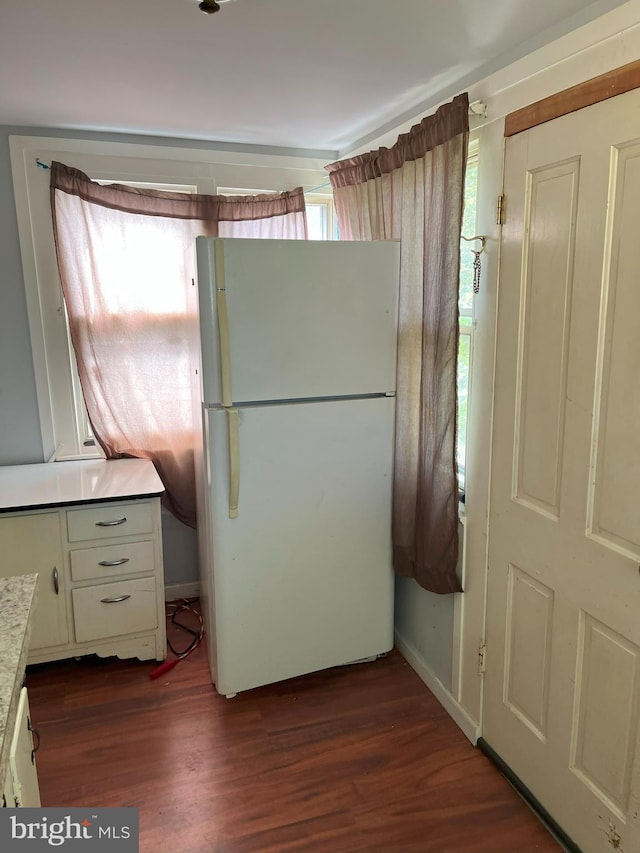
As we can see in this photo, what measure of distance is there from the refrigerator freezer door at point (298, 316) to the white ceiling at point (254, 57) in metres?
0.52

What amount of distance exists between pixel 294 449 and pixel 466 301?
2.65 ft

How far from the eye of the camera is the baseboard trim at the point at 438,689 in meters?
2.15

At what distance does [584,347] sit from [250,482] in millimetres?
Answer: 1190

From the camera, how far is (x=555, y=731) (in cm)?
174

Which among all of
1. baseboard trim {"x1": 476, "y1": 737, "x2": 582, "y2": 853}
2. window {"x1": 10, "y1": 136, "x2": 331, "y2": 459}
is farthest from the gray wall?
baseboard trim {"x1": 476, "y1": 737, "x2": 582, "y2": 853}

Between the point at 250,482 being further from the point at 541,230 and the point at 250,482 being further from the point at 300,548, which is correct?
the point at 541,230

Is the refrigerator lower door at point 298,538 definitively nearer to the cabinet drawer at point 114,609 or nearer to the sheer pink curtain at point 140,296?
the cabinet drawer at point 114,609

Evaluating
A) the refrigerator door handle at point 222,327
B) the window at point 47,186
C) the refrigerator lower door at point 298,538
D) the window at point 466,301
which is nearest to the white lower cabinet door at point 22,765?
the refrigerator lower door at point 298,538

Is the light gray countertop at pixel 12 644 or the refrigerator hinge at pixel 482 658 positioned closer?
the light gray countertop at pixel 12 644

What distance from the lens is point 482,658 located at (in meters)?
2.06

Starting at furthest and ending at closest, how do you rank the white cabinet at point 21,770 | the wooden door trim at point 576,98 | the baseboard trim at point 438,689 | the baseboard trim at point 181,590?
the baseboard trim at point 181,590 < the baseboard trim at point 438,689 < the wooden door trim at point 576,98 < the white cabinet at point 21,770

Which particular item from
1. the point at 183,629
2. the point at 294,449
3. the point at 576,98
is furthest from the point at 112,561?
the point at 576,98

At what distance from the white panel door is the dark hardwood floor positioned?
0.87 feet

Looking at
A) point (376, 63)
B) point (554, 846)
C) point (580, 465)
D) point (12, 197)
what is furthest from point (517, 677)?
point (12, 197)
